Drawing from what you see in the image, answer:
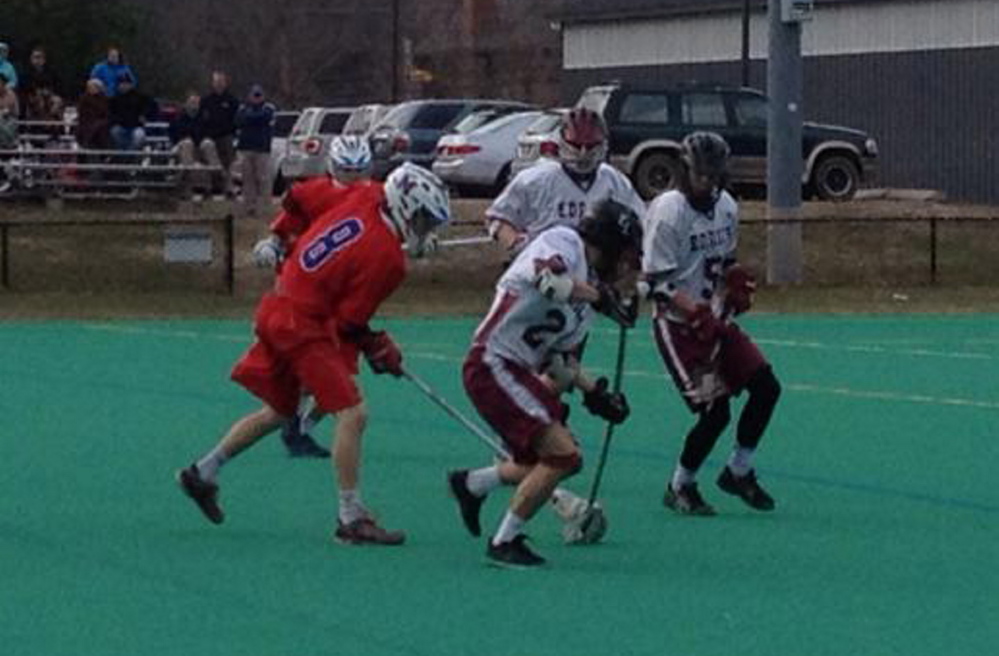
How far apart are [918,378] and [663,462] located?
5.72 metres

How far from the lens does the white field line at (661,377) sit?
1927 centimetres

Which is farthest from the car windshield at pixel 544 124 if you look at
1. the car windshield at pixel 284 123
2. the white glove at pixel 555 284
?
the white glove at pixel 555 284

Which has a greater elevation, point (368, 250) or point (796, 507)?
point (368, 250)

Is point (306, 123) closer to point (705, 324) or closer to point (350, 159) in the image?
point (350, 159)

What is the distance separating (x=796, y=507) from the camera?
45.9 feet

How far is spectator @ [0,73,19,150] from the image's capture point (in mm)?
36750

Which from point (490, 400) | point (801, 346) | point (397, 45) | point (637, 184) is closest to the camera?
point (490, 400)

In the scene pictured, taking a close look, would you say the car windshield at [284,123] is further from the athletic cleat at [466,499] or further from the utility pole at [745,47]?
the athletic cleat at [466,499]

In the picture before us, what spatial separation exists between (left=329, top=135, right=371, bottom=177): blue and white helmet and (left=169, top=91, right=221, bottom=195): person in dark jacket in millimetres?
25443

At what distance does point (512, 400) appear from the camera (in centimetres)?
Answer: 1177

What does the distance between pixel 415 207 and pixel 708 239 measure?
201cm

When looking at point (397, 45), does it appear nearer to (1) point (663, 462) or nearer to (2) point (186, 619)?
(1) point (663, 462)

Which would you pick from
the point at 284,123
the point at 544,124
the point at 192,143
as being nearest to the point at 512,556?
the point at 544,124

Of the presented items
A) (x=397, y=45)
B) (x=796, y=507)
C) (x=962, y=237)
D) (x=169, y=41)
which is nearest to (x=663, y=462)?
(x=796, y=507)
